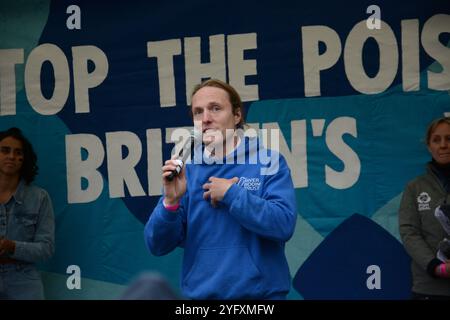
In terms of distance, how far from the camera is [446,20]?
498 centimetres

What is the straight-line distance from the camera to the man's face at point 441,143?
15.4ft

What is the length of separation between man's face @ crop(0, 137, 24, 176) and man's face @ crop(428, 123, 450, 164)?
264 cm

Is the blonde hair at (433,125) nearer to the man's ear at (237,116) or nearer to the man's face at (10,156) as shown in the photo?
the man's ear at (237,116)

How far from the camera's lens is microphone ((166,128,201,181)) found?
302cm

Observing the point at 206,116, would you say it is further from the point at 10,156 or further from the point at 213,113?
the point at 10,156

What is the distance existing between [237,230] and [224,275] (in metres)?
0.19

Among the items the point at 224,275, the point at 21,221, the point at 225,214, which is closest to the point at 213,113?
the point at 225,214

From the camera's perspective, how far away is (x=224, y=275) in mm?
3029

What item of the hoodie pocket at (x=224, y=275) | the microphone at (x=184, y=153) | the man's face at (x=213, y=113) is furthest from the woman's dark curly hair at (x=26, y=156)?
the hoodie pocket at (x=224, y=275)

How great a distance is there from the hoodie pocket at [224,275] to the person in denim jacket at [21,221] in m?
2.17

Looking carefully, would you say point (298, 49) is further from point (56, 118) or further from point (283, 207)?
point (283, 207)

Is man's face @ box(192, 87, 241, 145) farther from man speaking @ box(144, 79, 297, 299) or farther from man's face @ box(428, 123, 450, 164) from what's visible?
man's face @ box(428, 123, 450, 164)

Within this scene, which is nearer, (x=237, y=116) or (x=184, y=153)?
(x=184, y=153)
